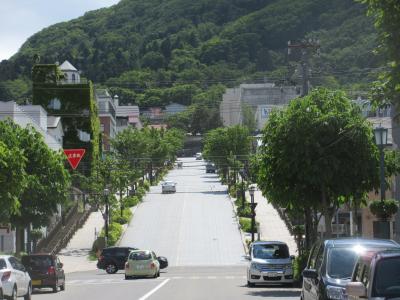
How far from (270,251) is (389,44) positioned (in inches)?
836

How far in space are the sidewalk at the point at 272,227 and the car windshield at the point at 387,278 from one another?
48.8m

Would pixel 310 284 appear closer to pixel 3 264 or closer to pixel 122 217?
pixel 3 264

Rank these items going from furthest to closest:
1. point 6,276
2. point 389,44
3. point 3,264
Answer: point 3,264 < point 6,276 < point 389,44

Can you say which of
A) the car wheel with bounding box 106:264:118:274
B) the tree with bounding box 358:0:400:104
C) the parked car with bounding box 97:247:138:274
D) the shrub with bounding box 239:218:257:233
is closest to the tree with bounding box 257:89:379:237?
the tree with bounding box 358:0:400:104

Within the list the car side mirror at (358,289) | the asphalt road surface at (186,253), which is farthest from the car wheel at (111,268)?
the car side mirror at (358,289)

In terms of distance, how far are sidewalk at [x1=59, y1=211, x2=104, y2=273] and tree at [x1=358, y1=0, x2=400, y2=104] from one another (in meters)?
42.0

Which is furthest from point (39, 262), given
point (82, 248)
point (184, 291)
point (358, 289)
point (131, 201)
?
point (131, 201)

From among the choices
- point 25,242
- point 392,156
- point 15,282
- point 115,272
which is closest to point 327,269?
point 15,282

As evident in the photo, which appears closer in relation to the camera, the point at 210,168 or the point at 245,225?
the point at 245,225

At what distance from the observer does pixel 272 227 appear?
74.6 metres

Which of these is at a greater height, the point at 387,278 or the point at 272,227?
the point at 387,278

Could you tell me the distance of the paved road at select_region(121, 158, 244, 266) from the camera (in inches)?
2514

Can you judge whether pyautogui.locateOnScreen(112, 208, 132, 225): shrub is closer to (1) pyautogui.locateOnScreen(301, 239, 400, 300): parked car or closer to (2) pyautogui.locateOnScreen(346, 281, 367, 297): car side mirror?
(1) pyautogui.locateOnScreen(301, 239, 400, 300): parked car

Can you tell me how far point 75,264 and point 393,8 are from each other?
46703 mm
